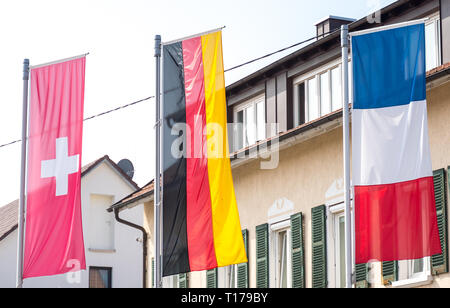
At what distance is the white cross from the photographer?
1759cm

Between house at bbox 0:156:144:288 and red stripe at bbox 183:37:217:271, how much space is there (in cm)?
2574

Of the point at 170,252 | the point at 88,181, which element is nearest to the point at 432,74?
the point at 170,252

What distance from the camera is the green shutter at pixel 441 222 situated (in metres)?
16.9

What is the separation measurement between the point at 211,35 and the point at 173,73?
0.84 meters

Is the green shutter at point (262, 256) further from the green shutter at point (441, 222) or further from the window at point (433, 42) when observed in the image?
the green shutter at point (441, 222)

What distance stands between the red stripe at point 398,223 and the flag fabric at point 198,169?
2.15 metres

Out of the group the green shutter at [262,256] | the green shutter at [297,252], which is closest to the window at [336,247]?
the green shutter at [297,252]

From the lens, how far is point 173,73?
17.0 meters

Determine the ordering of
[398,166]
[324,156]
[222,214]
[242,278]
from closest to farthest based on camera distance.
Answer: [398,166]
[222,214]
[324,156]
[242,278]

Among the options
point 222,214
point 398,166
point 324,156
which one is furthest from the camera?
point 324,156

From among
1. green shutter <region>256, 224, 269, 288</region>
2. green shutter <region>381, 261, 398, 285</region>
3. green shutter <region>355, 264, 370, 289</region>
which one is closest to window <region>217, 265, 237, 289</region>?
green shutter <region>256, 224, 269, 288</region>

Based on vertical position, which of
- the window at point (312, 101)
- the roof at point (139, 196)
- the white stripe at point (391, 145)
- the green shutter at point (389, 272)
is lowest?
the green shutter at point (389, 272)

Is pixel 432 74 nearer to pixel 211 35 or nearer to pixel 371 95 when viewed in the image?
pixel 371 95

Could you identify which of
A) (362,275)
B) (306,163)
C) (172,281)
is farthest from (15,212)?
(362,275)
